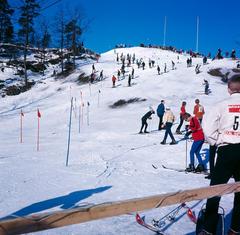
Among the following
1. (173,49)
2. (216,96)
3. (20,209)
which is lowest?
(20,209)

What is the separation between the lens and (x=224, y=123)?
4.18 metres

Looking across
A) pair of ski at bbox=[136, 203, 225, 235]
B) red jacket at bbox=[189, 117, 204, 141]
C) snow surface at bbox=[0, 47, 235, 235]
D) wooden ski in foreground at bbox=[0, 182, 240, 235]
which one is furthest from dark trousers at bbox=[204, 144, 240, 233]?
red jacket at bbox=[189, 117, 204, 141]

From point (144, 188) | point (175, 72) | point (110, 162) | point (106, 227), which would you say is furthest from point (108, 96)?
point (106, 227)

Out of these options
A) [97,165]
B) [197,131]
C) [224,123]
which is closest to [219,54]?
[197,131]

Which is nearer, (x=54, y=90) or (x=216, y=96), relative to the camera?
(x=216, y=96)

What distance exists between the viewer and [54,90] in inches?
1773

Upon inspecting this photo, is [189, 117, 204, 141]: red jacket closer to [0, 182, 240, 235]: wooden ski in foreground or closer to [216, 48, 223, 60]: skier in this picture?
[0, 182, 240, 235]: wooden ski in foreground

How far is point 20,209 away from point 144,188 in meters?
2.90

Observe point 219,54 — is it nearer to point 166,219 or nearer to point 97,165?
point 97,165

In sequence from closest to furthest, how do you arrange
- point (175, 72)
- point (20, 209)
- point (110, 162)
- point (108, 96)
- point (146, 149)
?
point (20, 209) → point (110, 162) → point (146, 149) → point (108, 96) → point (175, 72)

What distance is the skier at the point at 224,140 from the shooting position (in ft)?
13.4

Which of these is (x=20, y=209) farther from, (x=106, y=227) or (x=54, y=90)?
(x=54, y=90)

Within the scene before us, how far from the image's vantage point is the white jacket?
4105 millimetres

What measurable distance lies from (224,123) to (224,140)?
0.64 ft
